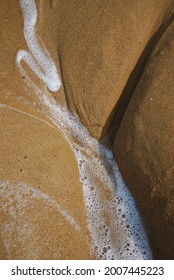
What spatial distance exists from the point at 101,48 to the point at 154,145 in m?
0.57

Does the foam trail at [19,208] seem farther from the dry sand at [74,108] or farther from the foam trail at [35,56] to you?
the foam trail at [35,56]

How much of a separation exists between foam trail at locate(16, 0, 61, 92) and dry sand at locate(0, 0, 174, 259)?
32mm

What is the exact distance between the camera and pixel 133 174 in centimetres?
180

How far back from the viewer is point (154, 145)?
1.73 meters

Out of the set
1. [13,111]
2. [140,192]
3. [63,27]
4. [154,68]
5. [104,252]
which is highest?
[63,27]

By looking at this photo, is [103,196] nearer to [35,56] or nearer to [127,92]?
[127,92]

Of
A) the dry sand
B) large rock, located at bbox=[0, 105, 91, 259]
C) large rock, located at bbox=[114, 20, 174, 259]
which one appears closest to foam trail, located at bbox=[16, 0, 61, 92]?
the dry sand

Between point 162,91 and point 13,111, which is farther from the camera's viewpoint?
point 13,111

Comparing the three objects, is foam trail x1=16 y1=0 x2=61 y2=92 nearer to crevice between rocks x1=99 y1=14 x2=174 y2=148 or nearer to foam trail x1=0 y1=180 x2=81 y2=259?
crevice between rocks x1=99 y1=14 x2=174 y2=148

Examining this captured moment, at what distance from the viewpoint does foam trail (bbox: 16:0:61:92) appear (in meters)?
1.96

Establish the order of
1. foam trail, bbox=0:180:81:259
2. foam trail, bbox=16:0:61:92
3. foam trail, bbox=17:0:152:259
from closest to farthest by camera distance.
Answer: foam trail, bbox=0:180:81:259, foam trail, bbox=17:0:152:259, foam trail, bbox=16:0:61:92

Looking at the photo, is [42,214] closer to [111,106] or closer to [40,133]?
[40,133]

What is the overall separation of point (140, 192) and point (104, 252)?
353mm

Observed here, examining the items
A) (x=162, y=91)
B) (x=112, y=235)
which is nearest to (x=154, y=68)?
(x=162, y=91)
